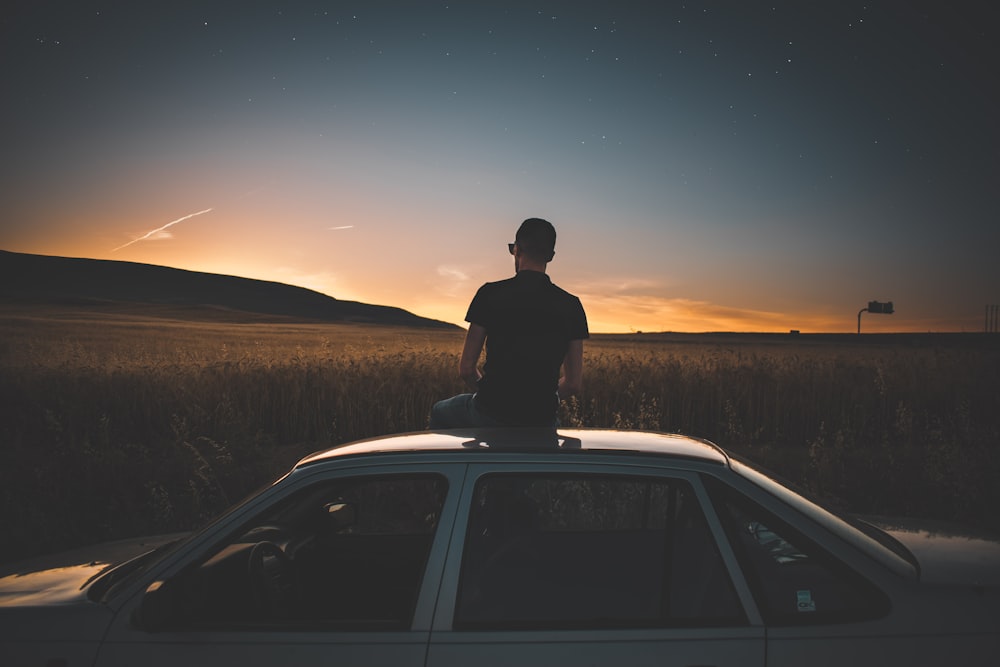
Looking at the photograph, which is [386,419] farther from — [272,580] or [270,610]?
[270,610]

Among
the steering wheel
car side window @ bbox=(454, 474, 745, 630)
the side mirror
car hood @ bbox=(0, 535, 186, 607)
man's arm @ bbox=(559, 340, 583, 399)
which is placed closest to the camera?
car side window @ bbox=(454, 474, 745, 630)

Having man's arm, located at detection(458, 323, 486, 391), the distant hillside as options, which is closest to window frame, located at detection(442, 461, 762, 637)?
man's arm, located at detection(458, 323, 486, 391)

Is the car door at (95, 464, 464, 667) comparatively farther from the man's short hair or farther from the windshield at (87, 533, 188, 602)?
the man's short hair

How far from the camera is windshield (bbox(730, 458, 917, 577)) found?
2.08 meters

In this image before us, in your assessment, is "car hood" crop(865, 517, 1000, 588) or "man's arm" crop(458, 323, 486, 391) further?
"man's arm" crop(458, 323, 486, 391)

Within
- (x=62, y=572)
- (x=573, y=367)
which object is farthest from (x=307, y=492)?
(x=573, y=367)

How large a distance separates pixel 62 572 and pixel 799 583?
298 cm

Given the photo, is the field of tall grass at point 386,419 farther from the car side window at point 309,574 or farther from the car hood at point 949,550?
the car hood at point 949,550

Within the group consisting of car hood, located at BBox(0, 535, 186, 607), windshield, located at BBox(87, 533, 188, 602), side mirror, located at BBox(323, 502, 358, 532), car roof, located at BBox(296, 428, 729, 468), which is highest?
car roof, located at BBox(296, 428, 729, 468)

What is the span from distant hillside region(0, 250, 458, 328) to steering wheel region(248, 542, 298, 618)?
94.2 meters

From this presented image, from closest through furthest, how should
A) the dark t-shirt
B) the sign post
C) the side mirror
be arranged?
the side mirror, the dark t-shirt, the sign post

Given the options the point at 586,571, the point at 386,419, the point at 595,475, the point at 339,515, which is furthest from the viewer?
the point at 386,419

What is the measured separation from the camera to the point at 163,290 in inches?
4370

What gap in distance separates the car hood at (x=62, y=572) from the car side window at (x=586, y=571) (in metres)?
1.49
